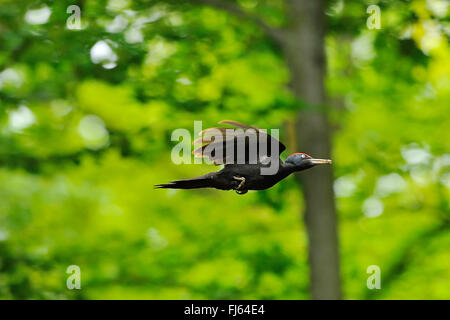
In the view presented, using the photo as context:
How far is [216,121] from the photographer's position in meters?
7.91

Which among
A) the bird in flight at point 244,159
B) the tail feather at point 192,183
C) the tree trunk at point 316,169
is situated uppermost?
the tree trunk at point 316,169

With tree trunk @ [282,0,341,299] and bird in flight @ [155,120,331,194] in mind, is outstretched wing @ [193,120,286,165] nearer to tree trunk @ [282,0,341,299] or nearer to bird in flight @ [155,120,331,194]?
bird in flight @ [155,120,331,194]

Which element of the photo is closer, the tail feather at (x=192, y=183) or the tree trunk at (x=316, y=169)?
the tail feather at (x=192, y=183)

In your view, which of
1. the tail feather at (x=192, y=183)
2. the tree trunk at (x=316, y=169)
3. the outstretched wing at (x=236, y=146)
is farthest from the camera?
the tree trunk at (x=316, y=169)

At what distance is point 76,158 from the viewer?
8758mm

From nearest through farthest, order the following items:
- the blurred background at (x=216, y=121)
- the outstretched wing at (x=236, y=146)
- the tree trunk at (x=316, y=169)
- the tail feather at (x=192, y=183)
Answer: the tail feather at (x=192, y=183), the outstretched wing at (x=236, y=146), the blurred background at (x=216, y=121), the tree trunk at (x=316, y=169)

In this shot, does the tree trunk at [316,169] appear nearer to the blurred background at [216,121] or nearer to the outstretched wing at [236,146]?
the blurred background at [216,121]

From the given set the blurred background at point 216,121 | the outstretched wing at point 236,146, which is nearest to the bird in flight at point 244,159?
the outstretched wing at point 236,146

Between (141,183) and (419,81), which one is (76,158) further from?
(419,81)

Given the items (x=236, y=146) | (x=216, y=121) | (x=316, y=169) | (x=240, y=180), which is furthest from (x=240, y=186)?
(x=316, y=169)

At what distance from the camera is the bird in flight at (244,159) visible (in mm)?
2002

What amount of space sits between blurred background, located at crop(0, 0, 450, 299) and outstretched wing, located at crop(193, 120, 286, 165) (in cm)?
552

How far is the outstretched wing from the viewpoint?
2.02m
